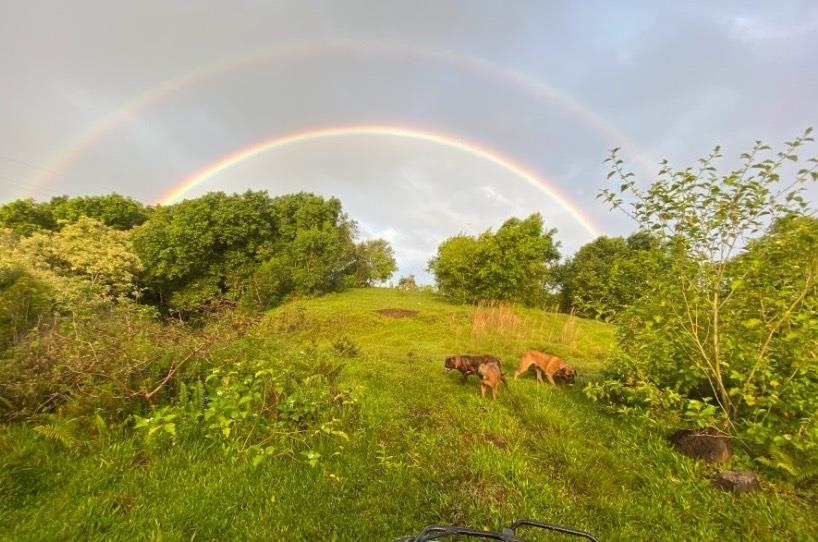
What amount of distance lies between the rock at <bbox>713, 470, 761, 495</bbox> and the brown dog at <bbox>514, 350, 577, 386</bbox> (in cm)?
364

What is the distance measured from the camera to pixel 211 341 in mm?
5422

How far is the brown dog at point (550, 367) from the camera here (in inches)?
302

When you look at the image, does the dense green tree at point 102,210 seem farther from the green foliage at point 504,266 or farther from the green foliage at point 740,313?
the green foliage at point 740,313

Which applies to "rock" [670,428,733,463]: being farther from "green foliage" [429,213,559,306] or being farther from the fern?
"green foliage" [429,213,559,306]

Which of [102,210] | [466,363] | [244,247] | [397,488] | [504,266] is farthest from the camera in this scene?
[102,210]

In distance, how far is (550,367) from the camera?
311 inches

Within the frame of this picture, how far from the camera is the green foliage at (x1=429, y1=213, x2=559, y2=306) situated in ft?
96.2

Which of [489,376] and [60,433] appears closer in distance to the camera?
[60,433]

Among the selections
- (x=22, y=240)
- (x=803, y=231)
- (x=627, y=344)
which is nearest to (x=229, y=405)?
(x=627, y=344)

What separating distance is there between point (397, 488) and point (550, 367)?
16.9 feet

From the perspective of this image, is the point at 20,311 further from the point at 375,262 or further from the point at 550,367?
the point at 375,262

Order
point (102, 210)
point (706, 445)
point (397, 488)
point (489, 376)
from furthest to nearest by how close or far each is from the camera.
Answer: point (102, 210), point (489, 376), point (706, 445), point (397, 488)

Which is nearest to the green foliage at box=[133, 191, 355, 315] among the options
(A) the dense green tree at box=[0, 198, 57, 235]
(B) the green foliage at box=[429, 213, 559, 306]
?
(B) the green foliage at box=[429, 213, 559, 306]

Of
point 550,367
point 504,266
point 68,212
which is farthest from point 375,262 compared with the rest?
point 550,367
